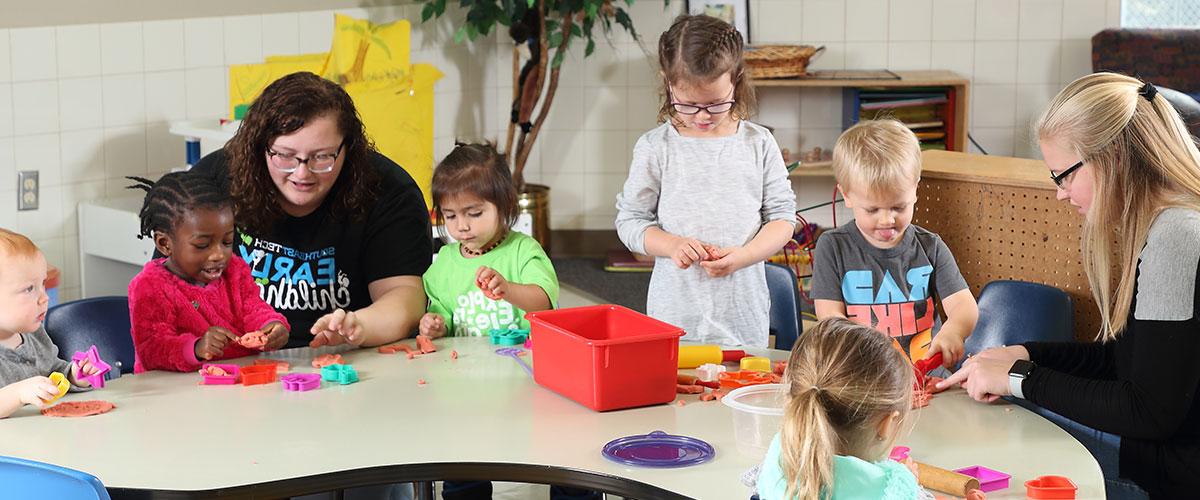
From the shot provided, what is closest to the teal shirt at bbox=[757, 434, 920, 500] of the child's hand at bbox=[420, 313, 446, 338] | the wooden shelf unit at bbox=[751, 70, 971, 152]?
the child's hand at bbox=[420, 313, 446, 338]

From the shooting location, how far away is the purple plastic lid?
1840mm

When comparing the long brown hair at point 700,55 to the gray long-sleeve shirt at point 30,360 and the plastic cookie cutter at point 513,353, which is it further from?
the gray long-sleeve shirt at point 30,360

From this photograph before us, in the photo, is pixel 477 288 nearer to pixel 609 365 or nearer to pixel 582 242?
pixel 609 365

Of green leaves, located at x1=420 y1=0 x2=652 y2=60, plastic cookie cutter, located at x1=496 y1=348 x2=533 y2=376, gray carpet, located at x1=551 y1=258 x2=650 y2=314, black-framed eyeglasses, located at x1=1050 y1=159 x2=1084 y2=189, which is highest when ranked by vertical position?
green leaves, located at x1=420 y1=0 x2=652 y2=60

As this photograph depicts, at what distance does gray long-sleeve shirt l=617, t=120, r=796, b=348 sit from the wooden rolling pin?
1188 millimetres

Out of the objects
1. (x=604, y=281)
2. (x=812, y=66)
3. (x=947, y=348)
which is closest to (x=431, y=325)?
(x=947, y=348)

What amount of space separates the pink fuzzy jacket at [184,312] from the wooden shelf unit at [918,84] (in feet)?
11.6

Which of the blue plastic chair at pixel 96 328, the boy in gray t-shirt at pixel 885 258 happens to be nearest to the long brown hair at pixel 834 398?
the boy in gray t-shirt at pixel 885 258

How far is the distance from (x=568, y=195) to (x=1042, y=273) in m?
3.58

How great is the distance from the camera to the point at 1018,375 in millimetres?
2088

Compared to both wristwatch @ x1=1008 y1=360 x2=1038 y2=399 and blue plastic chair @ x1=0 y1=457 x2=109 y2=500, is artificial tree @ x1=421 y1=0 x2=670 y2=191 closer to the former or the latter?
wristwatch @ x1=1008 y1=360 x2=1038 y2=399

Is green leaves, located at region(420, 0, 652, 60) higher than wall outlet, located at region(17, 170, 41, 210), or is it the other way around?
green leaves, located at region(420, 0, 652, 60)

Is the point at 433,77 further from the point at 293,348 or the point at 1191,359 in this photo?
the point at 1191,359

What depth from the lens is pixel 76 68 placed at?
417 centimetres
